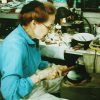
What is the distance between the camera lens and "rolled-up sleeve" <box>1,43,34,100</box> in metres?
1.64

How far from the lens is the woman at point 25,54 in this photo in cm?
166

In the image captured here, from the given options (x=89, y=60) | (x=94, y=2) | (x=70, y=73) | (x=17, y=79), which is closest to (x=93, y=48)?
(x=89, y=60)

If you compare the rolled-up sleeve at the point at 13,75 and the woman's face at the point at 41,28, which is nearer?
the rolled-up sleeve at the point at 13,75

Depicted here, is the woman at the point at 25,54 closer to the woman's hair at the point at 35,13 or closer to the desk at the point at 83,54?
the woman's hair at the point at 35,13

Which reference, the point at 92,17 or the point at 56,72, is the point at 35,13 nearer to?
the point at 56,72

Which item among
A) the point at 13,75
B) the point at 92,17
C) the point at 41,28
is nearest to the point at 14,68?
the point at 13,75

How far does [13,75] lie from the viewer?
65.1 inches

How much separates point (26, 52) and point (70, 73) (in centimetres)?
72

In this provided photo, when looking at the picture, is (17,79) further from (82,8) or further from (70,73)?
(82,8)

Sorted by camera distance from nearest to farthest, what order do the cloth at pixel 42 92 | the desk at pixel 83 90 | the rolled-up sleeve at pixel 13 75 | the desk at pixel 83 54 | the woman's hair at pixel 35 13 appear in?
1. the rolled-up sleeve at pixel 13 75
2. the woman's hair at pixel 35 13
3. the cloth at pixel 42 92
4. the desk at pixel 83 90
5. the desk at pixel 83 54

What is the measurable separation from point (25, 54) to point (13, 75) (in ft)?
0.81

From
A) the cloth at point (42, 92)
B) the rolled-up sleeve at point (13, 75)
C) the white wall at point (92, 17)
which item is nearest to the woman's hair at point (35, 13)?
the rolled-up sleeve at point (13, 75)

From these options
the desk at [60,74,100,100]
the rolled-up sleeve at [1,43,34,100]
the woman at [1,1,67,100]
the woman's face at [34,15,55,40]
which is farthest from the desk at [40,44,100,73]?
the rolled-up sleeve at [1,43,34,100]

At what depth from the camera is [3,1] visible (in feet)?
11.6
